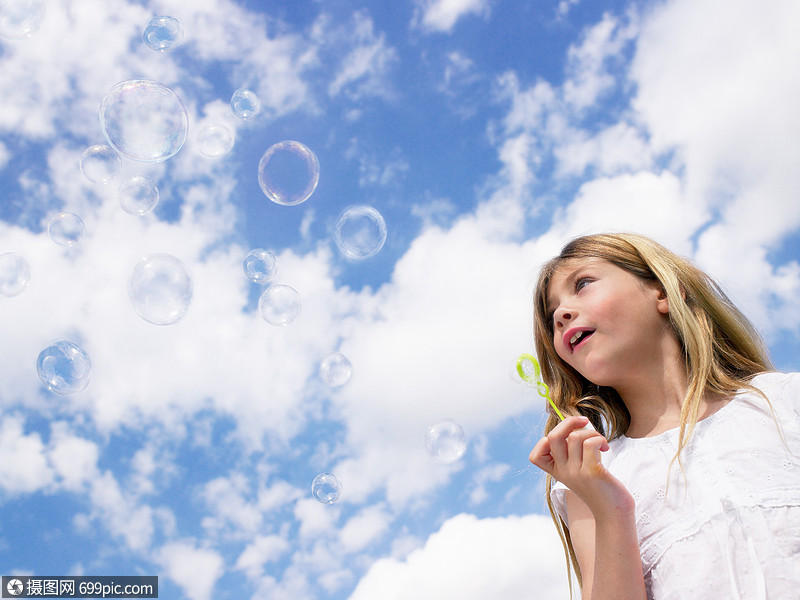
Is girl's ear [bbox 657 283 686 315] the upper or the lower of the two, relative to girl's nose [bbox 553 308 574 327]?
upper

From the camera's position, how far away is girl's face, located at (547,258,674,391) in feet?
10.4

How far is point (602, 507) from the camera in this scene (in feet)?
8.13

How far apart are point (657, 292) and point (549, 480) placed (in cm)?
131

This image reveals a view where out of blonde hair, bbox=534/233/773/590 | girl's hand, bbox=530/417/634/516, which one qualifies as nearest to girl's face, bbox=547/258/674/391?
blonde hair, bbox=534/233/773/590

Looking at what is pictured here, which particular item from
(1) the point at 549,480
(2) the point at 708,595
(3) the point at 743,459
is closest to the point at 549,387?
(1) the point at 549,480

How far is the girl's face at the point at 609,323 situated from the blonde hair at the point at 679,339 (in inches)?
4.5

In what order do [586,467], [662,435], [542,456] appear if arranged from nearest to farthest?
[586,467]
[542,456]
[662,435]

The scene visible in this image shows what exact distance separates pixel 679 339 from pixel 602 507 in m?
1.38

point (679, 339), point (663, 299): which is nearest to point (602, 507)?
point (679, 339)

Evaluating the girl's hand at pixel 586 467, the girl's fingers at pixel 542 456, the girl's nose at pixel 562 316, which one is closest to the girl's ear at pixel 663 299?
the girl's nose at pixel 562 316

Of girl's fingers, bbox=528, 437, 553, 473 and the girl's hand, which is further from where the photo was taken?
girl's fingers, bbox=528, 437, 553, 473

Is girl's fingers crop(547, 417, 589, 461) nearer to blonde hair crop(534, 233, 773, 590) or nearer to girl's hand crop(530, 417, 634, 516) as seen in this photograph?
girl's hand crop(530, 417, 634, 516)

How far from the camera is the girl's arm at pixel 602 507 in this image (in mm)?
2422

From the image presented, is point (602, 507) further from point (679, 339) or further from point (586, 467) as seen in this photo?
point (679, 339)
